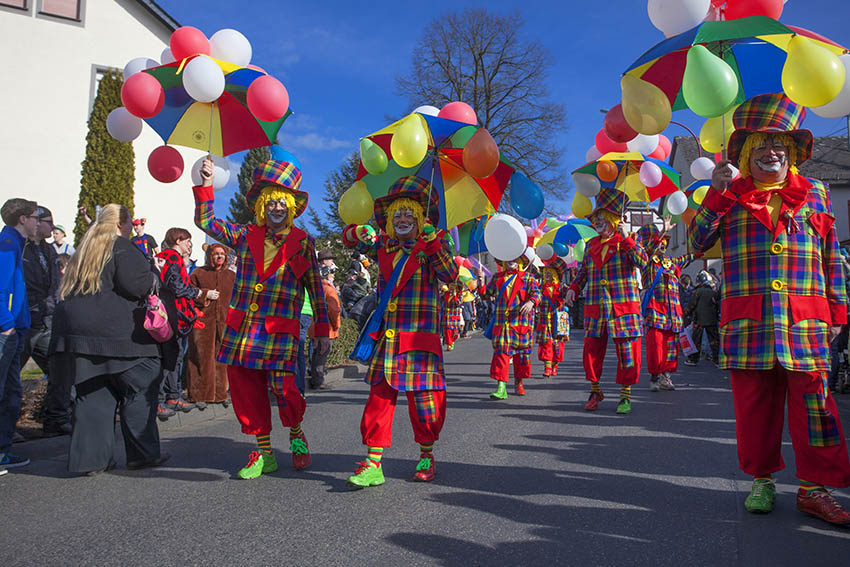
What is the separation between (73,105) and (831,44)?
1994 cm

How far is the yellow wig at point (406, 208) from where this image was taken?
4.30 m

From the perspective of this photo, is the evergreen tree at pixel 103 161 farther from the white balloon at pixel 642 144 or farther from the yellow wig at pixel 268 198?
the white balloon at pixel 642 144

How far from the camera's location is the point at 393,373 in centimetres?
407

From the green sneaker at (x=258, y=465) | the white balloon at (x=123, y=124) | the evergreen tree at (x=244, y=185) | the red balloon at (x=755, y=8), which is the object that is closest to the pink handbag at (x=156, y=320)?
the green sneaker at (x=258, y=465)

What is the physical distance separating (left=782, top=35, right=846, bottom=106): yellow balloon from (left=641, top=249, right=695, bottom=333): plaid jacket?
478 centimetres

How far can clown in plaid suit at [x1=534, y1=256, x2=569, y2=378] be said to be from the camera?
10.1 meters

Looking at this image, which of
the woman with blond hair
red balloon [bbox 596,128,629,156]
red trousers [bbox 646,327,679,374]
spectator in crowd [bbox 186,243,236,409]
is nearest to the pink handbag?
the woman with blond hair

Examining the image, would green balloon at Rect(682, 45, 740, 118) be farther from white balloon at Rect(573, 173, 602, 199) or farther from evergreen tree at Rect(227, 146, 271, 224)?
evergreen tree at Rect(227, 146, 271, 224)

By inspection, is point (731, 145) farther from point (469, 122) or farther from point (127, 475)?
point (127, 475)

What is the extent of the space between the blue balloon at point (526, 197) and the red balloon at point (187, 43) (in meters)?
2.46

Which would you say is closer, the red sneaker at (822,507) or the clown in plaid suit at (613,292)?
the red sneaker at (822,507)

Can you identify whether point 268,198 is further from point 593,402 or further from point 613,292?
point 593,402

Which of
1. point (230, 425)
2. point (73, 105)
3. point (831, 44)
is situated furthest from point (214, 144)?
point (73, 105)

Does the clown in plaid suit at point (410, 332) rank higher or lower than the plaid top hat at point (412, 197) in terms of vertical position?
lower
